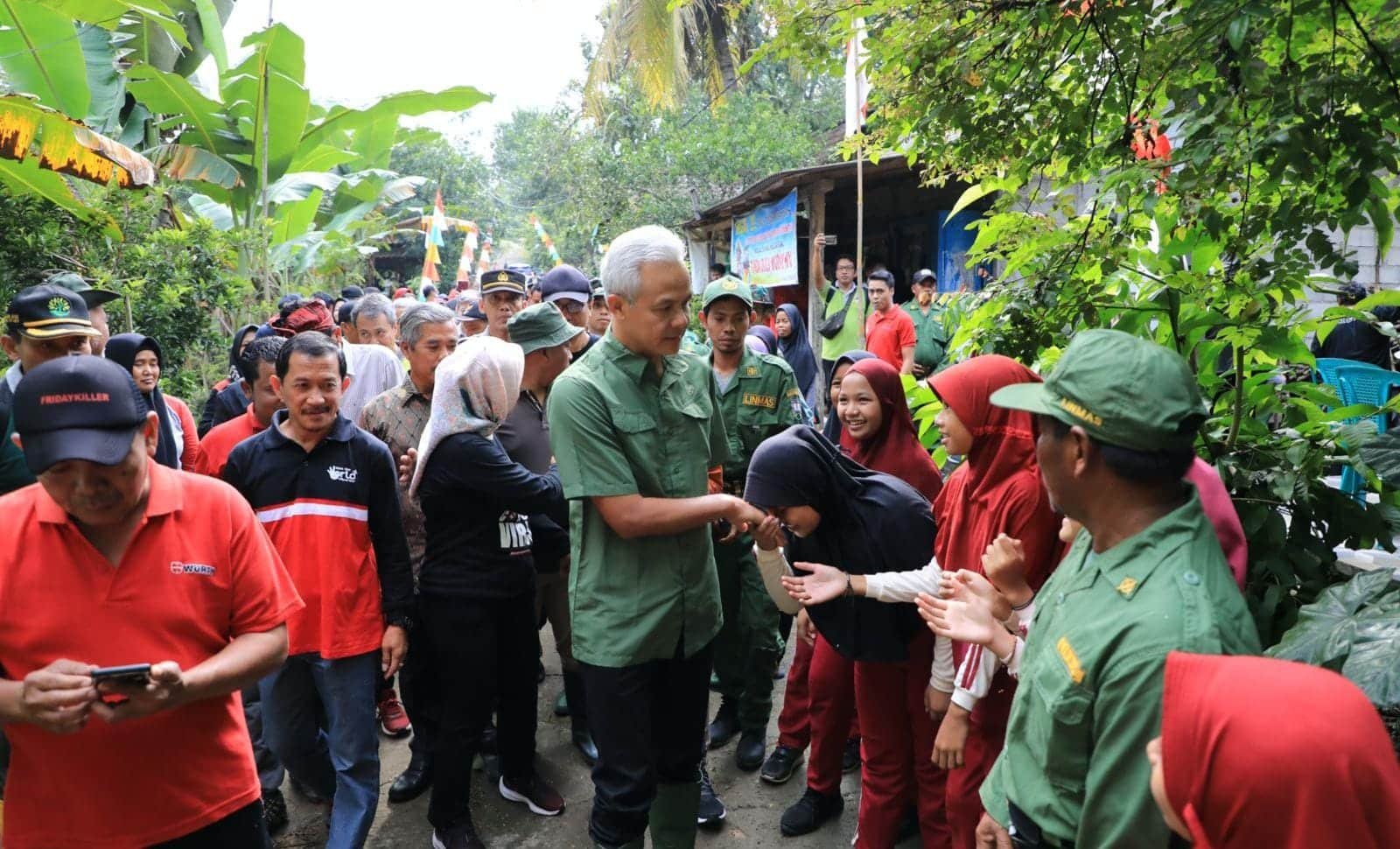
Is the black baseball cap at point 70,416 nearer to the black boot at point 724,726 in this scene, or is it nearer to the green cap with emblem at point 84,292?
the green cap with emblem at point 84,292

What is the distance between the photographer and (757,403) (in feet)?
15.7

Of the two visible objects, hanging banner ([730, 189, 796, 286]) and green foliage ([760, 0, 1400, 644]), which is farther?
hanging banner ([730, 189, 796, 286])

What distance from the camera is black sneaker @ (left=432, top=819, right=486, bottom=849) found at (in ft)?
11.5

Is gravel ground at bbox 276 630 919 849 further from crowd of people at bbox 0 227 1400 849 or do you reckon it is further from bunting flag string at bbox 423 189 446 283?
bunting flag string at bbox 423 189 446 283

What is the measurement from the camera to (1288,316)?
292 centimetres

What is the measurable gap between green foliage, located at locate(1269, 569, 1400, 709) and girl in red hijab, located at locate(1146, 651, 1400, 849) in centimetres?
60

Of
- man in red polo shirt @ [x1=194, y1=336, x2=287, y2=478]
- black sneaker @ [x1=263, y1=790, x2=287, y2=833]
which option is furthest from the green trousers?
man in red polo shirt @ [x1=194, y1=336, x2=287, y2=478]

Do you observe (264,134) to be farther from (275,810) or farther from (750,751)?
(750,751)

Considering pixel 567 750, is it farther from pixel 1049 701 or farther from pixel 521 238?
pixel 521 238

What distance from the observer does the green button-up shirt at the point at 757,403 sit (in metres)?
4.76

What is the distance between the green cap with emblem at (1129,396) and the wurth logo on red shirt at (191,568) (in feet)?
6.00

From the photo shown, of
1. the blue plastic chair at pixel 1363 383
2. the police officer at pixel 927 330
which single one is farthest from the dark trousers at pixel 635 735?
→ the police officer at pixel 927 330

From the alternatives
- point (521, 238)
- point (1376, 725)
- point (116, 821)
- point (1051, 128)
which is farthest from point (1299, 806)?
point (521, 238)

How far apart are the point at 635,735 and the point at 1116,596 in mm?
1639
